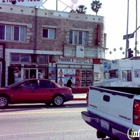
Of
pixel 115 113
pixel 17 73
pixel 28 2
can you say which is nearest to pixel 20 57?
pixel 17 73

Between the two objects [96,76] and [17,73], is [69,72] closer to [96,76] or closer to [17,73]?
[96,76]

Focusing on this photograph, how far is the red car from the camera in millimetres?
14414

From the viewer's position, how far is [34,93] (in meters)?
14.9

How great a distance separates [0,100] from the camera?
14336 millimetres

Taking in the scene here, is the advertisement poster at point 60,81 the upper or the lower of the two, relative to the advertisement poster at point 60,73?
lower

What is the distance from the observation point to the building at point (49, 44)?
26.4 meters

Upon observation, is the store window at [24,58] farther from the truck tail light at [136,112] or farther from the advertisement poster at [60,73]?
the truck tail light at [136,112]

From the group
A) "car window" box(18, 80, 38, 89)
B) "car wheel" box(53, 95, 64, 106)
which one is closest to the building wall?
"car window" box(18, 80, 38, 89)

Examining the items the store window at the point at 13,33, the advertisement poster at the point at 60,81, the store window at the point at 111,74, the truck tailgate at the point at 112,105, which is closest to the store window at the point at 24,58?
the store window at the point at 13,33

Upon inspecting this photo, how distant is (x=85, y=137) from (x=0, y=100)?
7.86 meters

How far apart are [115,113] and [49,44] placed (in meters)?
22.8

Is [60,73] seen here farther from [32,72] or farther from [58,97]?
[58,97]

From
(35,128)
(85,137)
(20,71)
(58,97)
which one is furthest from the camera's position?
(20,71)

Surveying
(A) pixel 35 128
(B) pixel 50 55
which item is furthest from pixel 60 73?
(A) pixel 35 128
